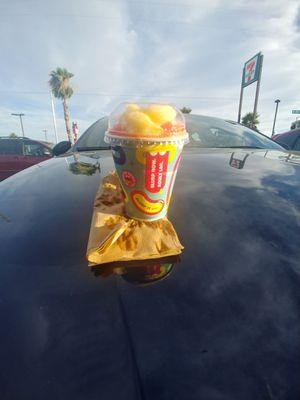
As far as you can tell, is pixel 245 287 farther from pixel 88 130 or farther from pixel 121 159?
pixel 88 130

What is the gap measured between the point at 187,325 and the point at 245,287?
16 centimetres

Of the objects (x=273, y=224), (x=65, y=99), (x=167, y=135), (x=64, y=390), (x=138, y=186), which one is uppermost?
(x=65, y=99)

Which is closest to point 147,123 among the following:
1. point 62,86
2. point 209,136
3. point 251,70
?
point 209,136

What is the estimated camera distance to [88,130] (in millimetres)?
2242

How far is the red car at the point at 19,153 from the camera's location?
677 cm

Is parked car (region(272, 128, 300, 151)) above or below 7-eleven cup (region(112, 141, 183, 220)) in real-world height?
below

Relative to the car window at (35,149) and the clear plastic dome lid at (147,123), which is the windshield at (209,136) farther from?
the car window at (35,149)

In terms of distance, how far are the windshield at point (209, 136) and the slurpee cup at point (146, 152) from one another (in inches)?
46.4

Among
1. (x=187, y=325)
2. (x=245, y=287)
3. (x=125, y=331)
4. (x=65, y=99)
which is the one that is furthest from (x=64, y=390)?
(x=65, y=99)

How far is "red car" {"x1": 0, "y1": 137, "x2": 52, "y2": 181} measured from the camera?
266 inches

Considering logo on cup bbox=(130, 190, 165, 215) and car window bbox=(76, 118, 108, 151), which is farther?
car window bbox=(76, 118, 108, 151)

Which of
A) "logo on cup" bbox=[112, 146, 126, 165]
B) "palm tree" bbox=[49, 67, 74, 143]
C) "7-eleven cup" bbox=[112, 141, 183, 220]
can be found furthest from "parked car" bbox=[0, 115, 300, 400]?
"palm tree" bbox=[49, 67, 74, 143]

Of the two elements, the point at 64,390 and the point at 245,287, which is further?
the point at 245,287

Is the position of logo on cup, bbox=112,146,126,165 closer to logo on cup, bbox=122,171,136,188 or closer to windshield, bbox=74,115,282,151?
logo on cup, bbox=122,171,136,188
